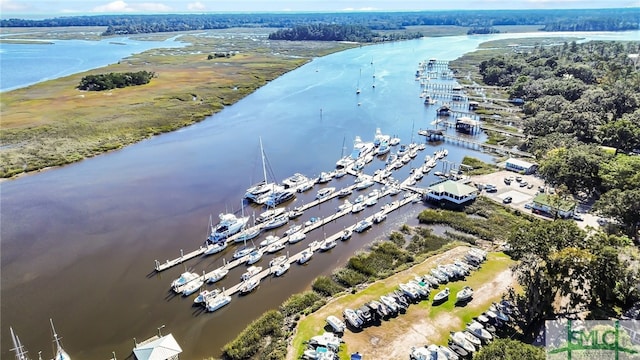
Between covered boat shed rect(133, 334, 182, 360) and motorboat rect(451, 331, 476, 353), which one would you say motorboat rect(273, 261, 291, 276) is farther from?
motorboat rect(451, 331, 476, 353)

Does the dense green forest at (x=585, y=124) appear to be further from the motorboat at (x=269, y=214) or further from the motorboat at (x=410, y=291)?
the motorboat at (x=269, y=214)

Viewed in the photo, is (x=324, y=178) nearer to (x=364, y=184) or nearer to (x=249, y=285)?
(x=364, y=184)

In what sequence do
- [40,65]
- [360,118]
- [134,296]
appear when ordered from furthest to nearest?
[40,65]
[360,118]
[134,296]

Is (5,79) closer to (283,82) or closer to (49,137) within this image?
(49,137)

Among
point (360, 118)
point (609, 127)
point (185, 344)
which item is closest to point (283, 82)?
point (360, 118)

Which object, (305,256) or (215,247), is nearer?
(305,256)

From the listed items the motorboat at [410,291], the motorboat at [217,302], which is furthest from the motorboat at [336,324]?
the motorboat at [217,302]
